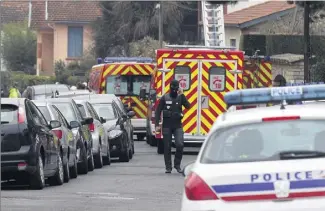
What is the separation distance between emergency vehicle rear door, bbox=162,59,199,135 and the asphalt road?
5089mm

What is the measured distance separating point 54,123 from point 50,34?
67257mm

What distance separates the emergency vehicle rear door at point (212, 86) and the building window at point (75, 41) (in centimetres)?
5355

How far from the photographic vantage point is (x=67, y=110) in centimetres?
2411

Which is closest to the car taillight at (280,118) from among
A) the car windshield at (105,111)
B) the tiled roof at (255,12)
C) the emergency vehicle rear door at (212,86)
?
the car windshield at (105,111)

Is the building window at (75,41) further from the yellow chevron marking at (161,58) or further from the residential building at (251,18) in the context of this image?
the yellow chevron marking at (161,58)

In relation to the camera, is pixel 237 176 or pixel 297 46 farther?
pixel 297 46

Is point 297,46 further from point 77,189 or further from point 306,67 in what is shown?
point 77,189

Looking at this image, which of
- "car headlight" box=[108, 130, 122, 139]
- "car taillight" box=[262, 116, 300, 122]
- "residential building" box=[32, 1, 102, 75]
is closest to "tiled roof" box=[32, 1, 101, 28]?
"residential building" box=[32, 1, 102, 75]

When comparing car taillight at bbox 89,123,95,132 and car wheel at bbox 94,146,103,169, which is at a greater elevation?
car taillight at bbox 89,123,95,132

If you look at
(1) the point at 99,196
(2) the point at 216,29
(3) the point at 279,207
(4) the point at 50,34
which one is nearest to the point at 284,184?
(3) the point at 279,207

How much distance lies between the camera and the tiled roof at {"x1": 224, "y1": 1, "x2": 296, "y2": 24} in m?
56.9

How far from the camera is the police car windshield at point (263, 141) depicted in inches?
385

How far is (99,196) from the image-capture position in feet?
56.5

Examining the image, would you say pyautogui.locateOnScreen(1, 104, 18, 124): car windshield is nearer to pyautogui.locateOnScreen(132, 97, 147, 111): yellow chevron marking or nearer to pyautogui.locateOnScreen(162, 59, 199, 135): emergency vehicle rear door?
pyautogui.locateOnScreen(162, 59, 199, 135): emergency vehicle rear door
